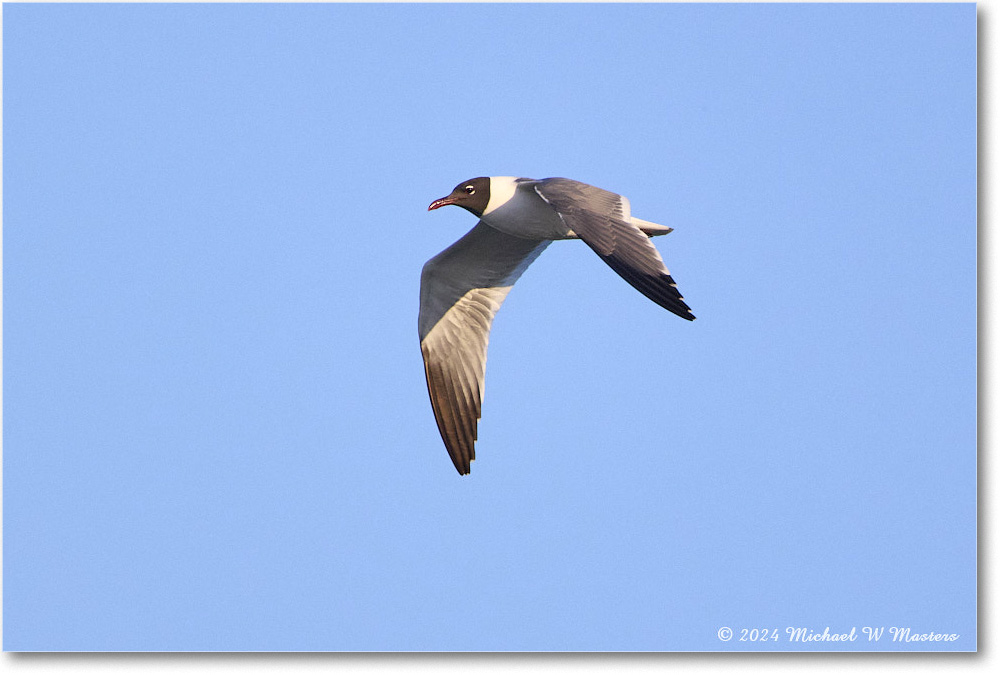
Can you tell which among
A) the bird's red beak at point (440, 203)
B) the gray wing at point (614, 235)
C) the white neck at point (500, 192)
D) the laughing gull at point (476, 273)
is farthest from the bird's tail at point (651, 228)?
the bird's red beak at point (440, 203)

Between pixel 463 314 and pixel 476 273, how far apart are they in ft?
0.84

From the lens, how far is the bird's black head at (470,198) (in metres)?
6.00

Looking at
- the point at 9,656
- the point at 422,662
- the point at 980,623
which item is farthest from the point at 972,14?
the point at 9,656

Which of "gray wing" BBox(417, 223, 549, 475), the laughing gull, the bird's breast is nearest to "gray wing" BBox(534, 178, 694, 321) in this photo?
the laughing gull

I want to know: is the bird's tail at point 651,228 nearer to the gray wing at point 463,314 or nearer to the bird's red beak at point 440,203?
the gray wing at point 463,314

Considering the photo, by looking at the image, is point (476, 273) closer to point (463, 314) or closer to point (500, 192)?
point (463, 314)

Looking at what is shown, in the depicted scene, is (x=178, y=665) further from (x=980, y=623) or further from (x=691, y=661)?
(x=980, y=623)

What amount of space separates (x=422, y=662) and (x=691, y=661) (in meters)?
1.32

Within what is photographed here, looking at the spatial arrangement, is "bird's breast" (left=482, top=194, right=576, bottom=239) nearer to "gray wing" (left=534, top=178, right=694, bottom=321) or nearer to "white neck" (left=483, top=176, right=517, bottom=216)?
"white neck" (left=483, top=176, right=517, bottom=216)

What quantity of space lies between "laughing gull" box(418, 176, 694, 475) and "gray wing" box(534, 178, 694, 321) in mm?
14

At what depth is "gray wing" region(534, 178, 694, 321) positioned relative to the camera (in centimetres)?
471

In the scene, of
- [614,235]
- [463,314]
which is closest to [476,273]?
[463,314]

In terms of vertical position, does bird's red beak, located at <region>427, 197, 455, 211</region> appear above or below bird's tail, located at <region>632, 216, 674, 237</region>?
above

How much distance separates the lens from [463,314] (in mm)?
6672
